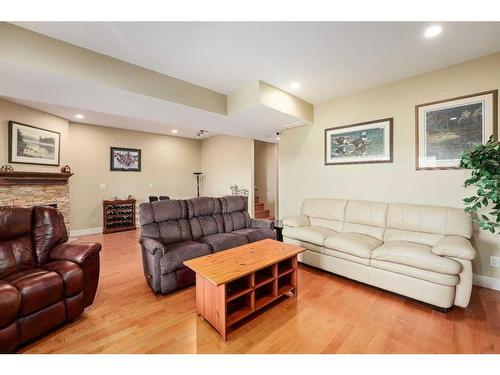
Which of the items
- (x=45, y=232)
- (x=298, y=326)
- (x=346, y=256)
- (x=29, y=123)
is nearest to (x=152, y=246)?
(x=45, y=232)

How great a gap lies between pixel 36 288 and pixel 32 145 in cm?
387

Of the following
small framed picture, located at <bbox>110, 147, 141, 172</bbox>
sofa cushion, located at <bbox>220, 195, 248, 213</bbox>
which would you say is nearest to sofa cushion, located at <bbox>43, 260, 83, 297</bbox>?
sofa cushion, located at <bbox>220, 195, 248, 213</bbox>

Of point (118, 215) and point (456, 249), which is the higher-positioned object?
point (456, 249)

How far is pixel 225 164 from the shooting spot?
6.60 m

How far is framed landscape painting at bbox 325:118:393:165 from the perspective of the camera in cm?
311

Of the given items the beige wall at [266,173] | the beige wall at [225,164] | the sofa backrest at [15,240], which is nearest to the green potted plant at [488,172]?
the sofa backrest at [15,240]

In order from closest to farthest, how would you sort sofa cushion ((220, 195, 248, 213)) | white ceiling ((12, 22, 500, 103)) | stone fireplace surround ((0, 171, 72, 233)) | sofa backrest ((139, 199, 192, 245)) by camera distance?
white ceiling ((12, 22, 500, 103)), sofa backrest ((139, 199, 192, 245)), sofa cushion ((220, 195, 248, 213)), stone fireplace surround ((0, 171, 72, 233))

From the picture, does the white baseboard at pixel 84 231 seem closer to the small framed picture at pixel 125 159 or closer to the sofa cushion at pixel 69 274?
the small framed picture at pixel 125 159

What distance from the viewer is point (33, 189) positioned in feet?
13.5

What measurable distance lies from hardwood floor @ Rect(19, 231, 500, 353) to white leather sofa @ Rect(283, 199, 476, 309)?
218 millimetres

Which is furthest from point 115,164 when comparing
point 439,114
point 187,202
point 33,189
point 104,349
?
point 439,114

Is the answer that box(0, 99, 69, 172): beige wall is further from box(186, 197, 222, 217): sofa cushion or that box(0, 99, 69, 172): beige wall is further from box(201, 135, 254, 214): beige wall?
box(201, 135, 254, 214): beige wall

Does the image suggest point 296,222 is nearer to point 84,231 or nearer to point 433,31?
point 433,31
